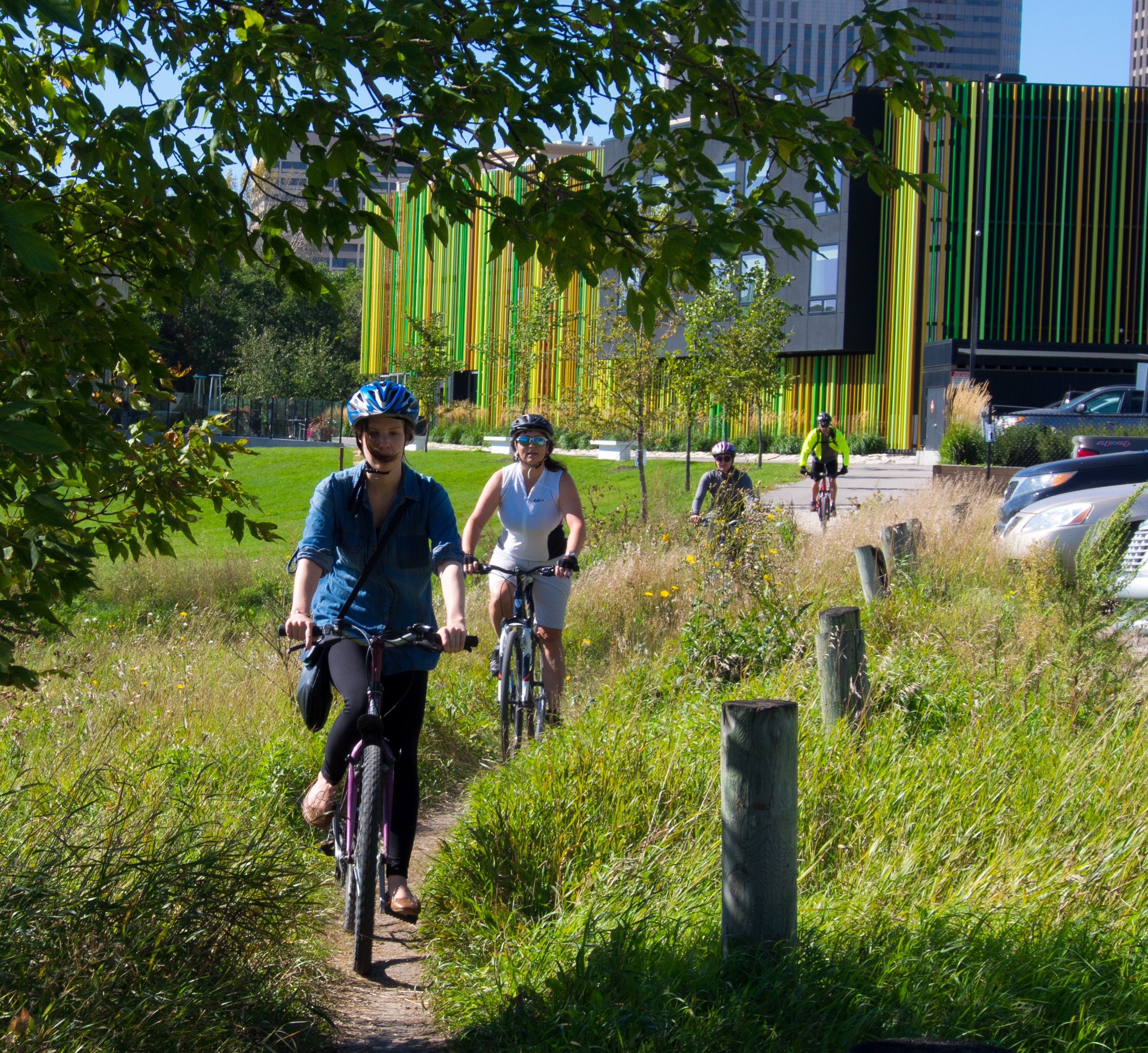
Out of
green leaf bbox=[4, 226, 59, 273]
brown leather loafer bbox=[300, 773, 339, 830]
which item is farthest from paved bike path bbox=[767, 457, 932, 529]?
green leaf bbox=[4, 226, 59, 273]

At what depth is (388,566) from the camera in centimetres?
450

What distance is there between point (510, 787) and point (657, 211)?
1484 cm

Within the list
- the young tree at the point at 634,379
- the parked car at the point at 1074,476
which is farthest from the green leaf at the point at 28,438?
the young tree at the point at 634,379

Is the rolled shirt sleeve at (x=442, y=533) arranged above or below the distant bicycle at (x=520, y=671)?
above

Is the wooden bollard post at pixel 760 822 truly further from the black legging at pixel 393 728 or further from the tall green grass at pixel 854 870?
the black legging at pixel 393 728

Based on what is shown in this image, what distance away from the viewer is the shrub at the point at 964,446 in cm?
2528

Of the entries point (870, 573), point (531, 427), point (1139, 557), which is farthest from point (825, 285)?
point (531, 427)

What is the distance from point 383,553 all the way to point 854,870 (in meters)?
1.98

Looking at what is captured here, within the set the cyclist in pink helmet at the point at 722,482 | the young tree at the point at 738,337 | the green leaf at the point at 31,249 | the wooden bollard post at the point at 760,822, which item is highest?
the young tree at the point at 738,337

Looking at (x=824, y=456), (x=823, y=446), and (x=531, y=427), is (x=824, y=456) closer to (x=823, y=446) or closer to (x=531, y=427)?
(x=823, y=446)

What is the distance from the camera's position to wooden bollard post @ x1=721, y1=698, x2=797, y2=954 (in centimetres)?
322

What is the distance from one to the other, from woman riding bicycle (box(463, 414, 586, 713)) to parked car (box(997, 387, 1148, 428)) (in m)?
20.2

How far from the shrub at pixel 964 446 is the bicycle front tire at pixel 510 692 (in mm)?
20091

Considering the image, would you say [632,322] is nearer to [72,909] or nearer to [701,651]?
[72,909]
